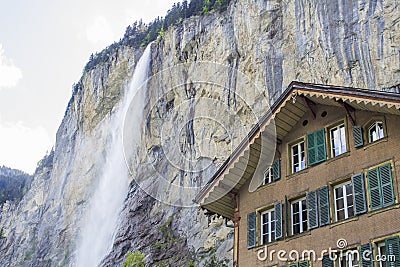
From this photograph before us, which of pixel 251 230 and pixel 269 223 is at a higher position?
pixel 269 223

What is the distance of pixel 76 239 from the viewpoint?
59281 mm

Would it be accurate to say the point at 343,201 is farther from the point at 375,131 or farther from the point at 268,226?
the point at 268,226

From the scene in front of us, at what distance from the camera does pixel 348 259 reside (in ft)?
51.3

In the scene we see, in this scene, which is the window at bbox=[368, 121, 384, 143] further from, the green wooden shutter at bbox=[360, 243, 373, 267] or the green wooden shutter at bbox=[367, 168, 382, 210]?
the green wooden shutter at bbox=[360, 243, 373, 267]

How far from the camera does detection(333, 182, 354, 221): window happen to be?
16.4 meters

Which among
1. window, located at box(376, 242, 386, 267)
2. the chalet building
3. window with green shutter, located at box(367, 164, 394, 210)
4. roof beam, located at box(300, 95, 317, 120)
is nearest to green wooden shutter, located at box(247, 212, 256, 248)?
the chalet building

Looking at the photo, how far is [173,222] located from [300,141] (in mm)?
24678

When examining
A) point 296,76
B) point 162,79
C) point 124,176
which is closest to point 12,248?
point 124,176

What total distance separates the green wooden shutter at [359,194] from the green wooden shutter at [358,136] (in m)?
0.96

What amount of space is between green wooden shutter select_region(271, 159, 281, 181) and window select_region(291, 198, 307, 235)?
3.81ft

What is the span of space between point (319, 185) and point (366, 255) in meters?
2.97

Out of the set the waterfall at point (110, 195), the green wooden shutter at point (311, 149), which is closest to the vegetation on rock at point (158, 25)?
the waterfall at point (110, 195)

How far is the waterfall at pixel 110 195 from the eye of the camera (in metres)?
53.7
